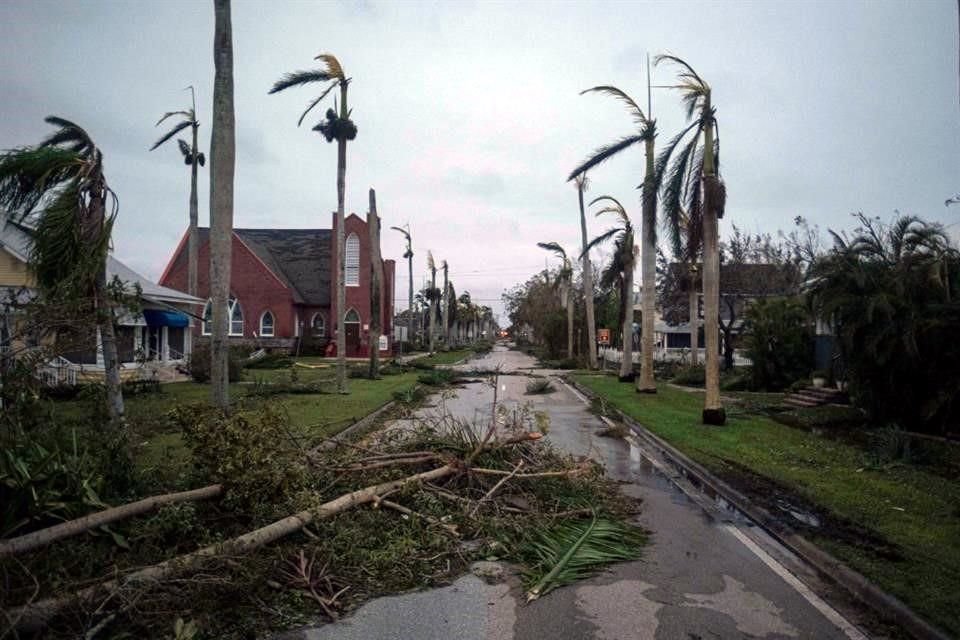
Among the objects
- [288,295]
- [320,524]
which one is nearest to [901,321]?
[320,524]

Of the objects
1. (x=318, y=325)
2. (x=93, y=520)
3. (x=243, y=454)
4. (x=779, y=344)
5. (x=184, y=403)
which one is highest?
(x=318, y=325)

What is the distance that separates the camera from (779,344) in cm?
2566

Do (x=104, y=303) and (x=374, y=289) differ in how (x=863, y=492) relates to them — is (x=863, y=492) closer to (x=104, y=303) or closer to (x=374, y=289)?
(x=104, y=303)

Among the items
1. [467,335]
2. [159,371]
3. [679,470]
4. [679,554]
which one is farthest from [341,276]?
[467,335]

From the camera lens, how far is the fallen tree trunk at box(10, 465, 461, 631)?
179 inches

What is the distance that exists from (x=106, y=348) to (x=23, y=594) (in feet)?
23.3

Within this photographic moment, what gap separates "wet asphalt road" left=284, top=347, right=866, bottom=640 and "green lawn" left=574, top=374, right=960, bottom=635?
2.11ft

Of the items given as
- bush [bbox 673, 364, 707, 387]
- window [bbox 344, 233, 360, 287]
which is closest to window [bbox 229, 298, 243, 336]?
window [bbox 344, 233, 360, 287]

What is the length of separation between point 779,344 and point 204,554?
23731mm

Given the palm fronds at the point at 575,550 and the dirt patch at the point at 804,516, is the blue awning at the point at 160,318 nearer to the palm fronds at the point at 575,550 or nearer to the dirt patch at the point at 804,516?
the dirt patch at the point at 804,516

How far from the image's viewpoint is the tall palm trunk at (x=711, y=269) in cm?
1609

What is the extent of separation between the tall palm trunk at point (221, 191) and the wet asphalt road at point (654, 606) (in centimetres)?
792

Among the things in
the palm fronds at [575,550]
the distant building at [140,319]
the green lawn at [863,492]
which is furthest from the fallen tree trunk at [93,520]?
the distant building at [140,319]

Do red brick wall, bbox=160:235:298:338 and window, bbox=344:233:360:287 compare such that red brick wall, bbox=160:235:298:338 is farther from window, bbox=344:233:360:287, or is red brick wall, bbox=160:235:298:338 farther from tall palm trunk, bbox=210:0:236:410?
tall palm trunk, bbox=210:0:236:410
